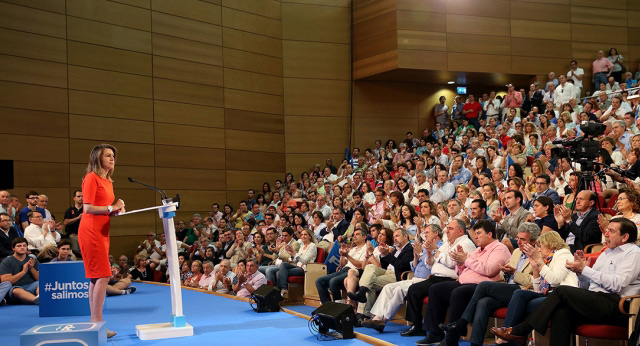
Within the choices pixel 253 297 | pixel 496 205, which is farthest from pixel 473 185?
pixel 253 297

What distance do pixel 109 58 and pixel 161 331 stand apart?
8.02 metres

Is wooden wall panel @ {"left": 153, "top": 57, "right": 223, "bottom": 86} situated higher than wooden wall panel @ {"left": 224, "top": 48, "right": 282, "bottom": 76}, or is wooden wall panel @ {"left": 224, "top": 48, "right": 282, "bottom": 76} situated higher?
wooden wall panel @ {"left": 224, "top": 48, "right": 282, "bottom": 76}

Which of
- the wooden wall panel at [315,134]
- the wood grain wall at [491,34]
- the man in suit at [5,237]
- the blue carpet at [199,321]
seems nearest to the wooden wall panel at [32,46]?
the man in suit at [5,237]

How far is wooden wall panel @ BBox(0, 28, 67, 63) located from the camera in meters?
10.2

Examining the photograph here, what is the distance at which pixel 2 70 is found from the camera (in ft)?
33.2

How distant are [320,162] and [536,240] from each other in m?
9.57

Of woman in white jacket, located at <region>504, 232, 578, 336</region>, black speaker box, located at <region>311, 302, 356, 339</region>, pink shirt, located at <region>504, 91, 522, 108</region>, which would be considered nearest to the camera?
woman in white jacket, located at <region>504, 232, 578, 336</region>

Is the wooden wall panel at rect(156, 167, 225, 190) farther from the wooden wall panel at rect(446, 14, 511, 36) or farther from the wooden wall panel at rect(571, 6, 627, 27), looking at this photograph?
the wooden wall panel at rect(571, 6, 627, 27)

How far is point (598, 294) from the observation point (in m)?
3.66

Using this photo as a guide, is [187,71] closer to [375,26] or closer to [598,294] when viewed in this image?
[375,26]

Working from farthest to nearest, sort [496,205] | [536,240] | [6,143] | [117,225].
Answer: [117,225] < [6,143] < [496,205] < [536,240]

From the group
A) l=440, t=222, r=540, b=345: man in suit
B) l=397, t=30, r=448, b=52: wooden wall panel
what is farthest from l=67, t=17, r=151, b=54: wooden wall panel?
l=440, t=222, r=540, b=345: man in suit

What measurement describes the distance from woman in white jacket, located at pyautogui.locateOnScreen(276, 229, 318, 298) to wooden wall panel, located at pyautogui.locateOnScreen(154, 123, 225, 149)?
5520 millimetres

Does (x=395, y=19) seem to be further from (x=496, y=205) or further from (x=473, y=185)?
(x=496, y=205)
